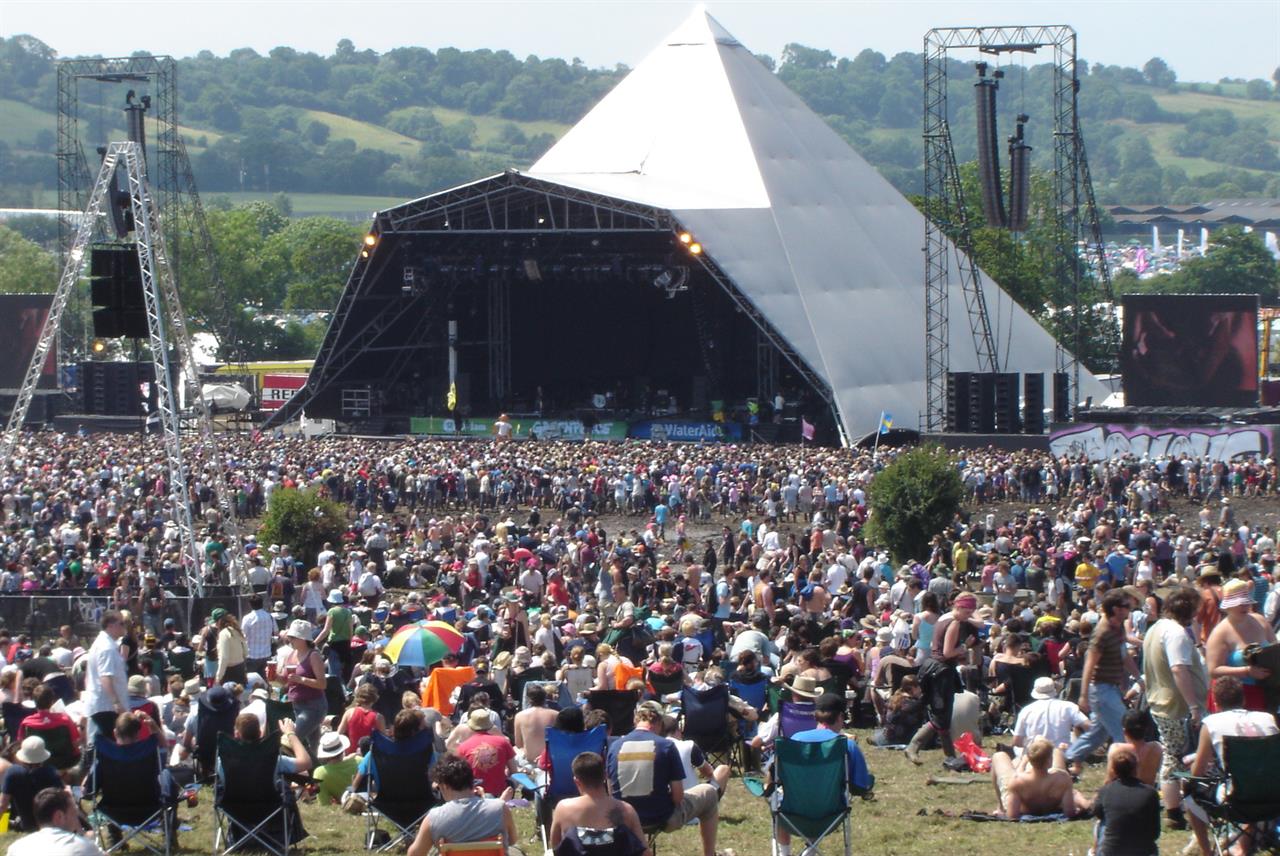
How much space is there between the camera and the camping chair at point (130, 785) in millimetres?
10141

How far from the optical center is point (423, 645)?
48.6 feet

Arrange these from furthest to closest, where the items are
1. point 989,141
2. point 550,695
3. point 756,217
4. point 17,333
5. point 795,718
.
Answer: point 17,333
point 756,217
point 989,141
point 550,695
point 795,718

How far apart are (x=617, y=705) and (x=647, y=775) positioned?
94.4 inches

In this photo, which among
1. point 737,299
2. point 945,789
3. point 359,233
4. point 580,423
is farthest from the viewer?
point 359,233

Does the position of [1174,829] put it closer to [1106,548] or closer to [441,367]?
[1106,548]

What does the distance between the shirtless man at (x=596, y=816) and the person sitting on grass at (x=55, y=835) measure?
2.01 metres

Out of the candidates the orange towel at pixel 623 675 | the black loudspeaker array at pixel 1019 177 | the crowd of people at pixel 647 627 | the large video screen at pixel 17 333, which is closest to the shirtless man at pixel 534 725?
the crowd of people at pixel 647 627

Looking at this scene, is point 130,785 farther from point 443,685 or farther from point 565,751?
point 443,685

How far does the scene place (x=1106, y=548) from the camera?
23234 mm

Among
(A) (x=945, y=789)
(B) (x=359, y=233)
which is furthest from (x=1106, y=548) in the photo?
(B) (x=359, y=233)

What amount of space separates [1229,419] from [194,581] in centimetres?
2088

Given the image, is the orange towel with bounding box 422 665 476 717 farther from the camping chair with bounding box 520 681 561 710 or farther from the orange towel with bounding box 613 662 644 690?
the orange towel with bounding box 613 662 644 690

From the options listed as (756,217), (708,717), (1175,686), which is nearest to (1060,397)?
(756,217)

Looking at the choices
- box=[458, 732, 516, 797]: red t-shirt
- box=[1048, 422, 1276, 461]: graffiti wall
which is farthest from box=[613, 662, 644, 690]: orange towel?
box=[1048, 422, 1276, 461]: graffiti wall
